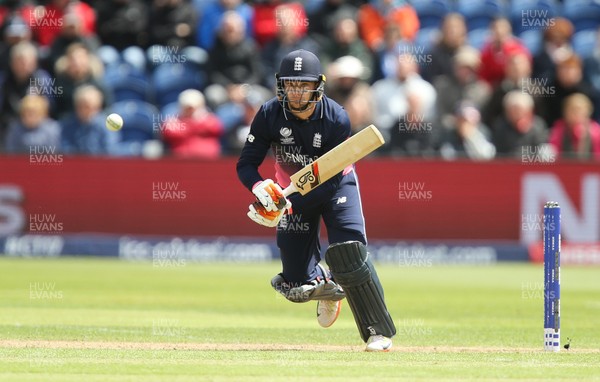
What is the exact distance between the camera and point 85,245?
1744 cm

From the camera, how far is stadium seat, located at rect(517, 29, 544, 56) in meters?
20.1

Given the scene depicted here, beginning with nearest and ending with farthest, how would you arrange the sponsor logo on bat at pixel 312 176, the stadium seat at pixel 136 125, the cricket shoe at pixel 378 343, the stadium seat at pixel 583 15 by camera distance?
the sponsor logo on bat at pixel 312 176, the cricket shoe at pixel 378 343, the stadium seat at pixel 136 125, the stadium seat at pixel 583 15

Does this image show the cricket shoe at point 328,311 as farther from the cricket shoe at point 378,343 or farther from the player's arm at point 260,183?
the player's arm at point 260,183

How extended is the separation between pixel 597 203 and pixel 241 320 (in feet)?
25.2

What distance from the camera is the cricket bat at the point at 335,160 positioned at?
27.7ft

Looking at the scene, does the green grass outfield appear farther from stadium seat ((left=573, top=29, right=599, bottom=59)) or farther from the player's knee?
stadium seat ((left=573, top=29, right=599, bottom=59))

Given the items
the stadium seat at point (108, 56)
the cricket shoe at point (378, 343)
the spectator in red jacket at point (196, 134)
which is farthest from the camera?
the stadium seat at point (108, 56)

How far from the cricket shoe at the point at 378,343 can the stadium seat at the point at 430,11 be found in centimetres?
1226

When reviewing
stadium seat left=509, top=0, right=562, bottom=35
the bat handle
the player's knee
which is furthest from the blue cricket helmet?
stadium seat left=509, top=0, right=562, bottom=35

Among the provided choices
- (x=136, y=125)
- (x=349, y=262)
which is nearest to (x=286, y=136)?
(x=349, y=262)

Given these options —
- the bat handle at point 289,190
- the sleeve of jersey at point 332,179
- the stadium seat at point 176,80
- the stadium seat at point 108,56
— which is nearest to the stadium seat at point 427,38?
the stadium seat at point 176,80

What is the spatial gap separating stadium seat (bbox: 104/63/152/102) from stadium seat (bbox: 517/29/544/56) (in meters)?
6.14

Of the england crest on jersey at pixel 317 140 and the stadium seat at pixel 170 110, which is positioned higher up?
the england crest on jersey at pixel 317 140

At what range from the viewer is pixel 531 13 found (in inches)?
790
